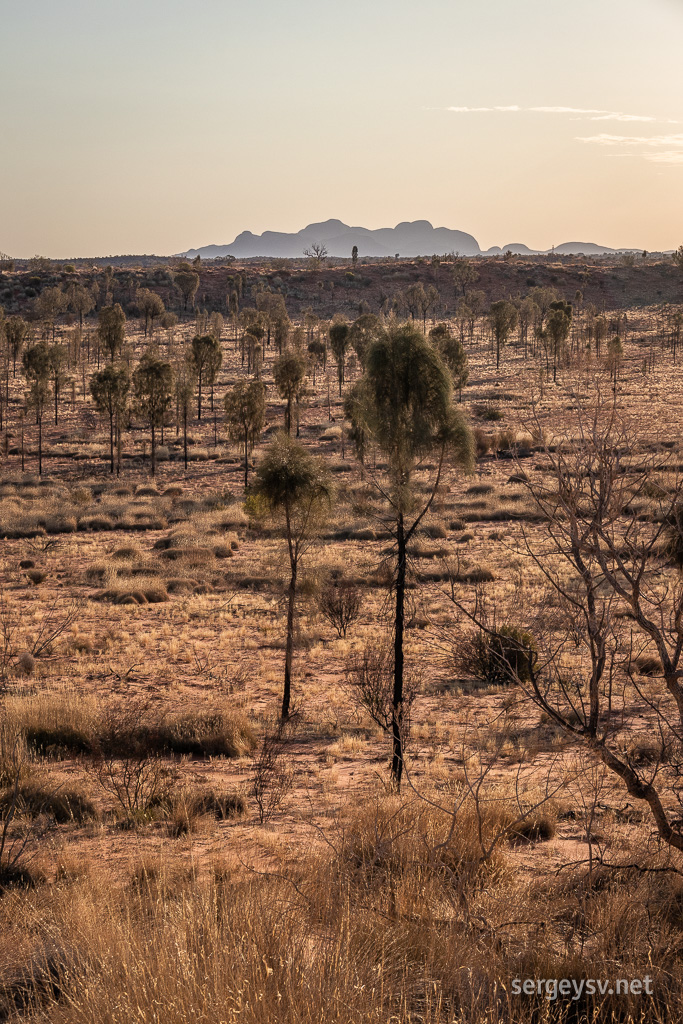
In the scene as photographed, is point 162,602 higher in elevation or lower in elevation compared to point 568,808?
lower

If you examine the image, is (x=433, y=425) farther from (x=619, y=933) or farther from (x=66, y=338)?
(x=66, y=338)

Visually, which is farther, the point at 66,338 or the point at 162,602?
the point at 66,338

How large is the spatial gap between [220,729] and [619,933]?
875 cm

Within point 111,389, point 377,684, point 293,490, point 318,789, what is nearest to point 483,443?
point 111,389

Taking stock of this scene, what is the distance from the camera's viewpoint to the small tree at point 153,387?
46.5 metres

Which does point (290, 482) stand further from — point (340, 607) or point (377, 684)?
point (340, 607)

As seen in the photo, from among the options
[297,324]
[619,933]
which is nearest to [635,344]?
[297,324]

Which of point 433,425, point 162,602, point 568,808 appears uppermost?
point 433,425

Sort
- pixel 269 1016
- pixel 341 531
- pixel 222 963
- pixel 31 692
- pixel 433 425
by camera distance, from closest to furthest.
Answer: pixel 269 1016
pixel 222 963
pixel 433 425
pixel 31 692
pixel 341 531

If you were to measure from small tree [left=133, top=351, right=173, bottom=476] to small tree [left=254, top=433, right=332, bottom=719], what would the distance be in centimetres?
3249

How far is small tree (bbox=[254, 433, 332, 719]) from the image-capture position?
15.0m

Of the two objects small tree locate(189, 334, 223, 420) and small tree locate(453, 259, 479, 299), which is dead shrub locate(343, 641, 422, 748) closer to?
small tree locate(189, 334, 223, 420)

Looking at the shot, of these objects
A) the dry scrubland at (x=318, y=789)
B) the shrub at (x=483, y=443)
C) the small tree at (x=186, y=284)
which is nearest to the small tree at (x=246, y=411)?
the dry scrubland at (x=318, y=789)

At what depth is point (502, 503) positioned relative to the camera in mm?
36875
